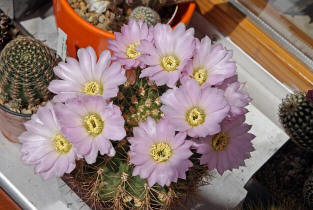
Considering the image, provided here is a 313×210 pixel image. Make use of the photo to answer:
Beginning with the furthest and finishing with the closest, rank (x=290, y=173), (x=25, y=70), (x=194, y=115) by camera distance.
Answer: (x=290, y=173) → (x=25, y=70) → (x=194, y=115)

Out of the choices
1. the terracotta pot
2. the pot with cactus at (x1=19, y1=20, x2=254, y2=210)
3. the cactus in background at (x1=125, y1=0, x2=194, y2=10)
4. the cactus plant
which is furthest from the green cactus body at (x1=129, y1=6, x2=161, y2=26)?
the cactus plant

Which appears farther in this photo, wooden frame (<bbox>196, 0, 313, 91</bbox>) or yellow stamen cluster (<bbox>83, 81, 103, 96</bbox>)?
wooden frame (<bbox>196, 0, 313, 91</bbox>)

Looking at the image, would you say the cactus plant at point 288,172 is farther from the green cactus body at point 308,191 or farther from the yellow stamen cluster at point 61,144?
the yellow stamen cluster at point 61,144

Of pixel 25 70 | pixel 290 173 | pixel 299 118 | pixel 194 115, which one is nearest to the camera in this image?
pixel 194 115

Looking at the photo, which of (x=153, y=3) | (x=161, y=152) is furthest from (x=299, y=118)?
(x=161, y=152)

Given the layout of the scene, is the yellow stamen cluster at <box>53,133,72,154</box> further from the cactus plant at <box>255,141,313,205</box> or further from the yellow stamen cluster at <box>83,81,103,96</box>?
the cactus plant at <box>255,141,313,205</box>

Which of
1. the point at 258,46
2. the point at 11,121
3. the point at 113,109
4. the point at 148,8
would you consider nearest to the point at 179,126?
the point at 113,109

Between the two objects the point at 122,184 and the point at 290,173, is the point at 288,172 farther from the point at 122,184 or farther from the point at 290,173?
the point at 122,184

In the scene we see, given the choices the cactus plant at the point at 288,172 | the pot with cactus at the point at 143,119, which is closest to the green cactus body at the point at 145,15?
the pot with cactus at the point at 143,119
